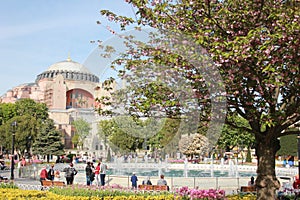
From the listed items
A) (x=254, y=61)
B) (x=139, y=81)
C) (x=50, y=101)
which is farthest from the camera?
(x=50, y=101)

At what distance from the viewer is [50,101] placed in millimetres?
112562

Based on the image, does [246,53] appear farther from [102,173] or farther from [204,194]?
[102,173]

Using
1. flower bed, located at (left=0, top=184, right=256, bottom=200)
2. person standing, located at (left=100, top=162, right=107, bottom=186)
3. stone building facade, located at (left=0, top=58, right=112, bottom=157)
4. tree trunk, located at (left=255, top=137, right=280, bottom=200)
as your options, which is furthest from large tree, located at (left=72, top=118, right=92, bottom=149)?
tree trunk, located at (left=255, top=137, right=280, bottom=200)

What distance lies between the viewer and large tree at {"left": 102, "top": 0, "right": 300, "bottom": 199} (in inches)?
314

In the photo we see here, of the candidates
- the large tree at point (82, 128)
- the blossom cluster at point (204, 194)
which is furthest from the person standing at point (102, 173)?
the large tree at point (82, 128)

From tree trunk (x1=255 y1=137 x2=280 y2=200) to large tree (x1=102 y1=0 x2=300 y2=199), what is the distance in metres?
0.02

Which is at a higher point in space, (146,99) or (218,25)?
(218,25)

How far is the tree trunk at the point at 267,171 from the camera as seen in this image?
397 inches

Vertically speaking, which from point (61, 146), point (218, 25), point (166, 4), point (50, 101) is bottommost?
point (61, 146)

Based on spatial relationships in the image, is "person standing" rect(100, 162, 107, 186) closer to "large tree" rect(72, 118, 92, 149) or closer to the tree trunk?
the tree trunk

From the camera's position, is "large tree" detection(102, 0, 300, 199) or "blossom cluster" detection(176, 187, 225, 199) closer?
"large tree" detection(102, 0, 300, 199)

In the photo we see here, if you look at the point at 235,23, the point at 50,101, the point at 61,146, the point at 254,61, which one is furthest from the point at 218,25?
the point at 50,101

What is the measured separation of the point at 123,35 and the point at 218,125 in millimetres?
3439

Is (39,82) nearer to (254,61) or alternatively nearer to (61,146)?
(61,146)
